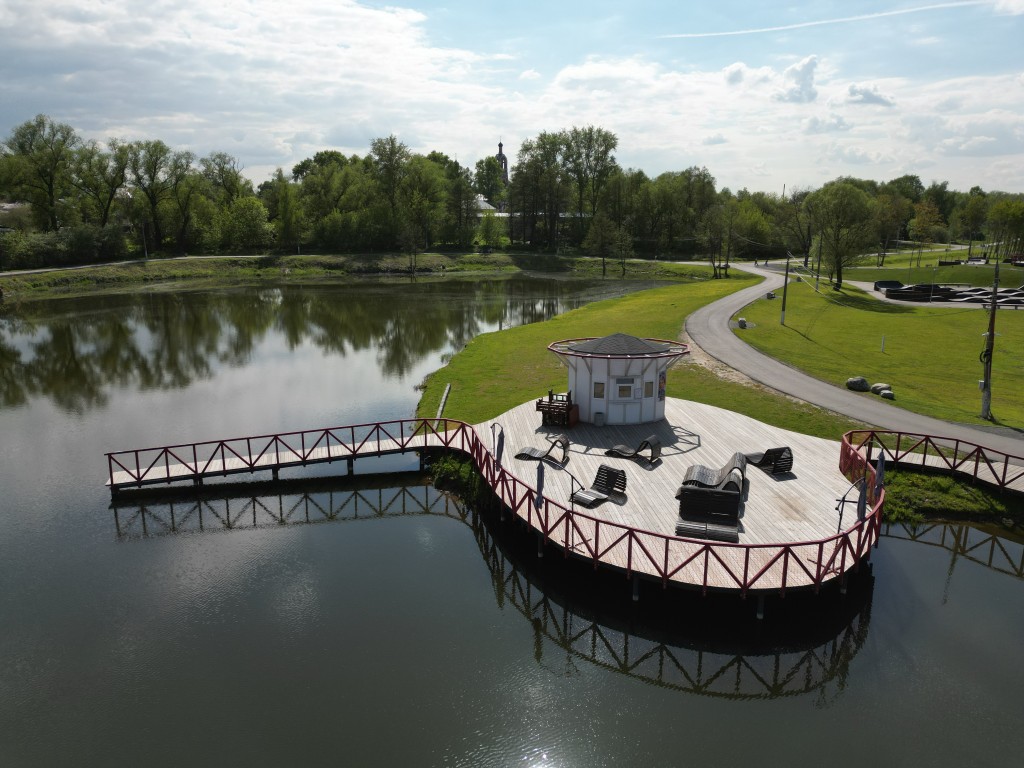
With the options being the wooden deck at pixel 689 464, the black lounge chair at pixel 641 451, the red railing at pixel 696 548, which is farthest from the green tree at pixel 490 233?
the black lounge chair at pixel 641 451

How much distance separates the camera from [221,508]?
24.9 metres

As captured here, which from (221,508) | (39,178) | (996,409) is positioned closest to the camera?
(221,508)

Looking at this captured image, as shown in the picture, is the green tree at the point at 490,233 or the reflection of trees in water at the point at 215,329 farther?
the green tree at the point at 490,233

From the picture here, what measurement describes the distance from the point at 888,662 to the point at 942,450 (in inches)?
542

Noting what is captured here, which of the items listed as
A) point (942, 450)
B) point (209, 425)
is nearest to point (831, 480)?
point (942, 450)

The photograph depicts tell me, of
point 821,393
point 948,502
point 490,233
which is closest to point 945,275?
point 821,393

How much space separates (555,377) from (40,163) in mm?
105329

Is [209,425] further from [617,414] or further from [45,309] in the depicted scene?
[45,309]

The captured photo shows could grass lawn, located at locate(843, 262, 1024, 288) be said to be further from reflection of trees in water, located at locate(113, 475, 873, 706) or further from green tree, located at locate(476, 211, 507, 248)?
reflection of trees in water, located at locate(113, 475, 873, 706)

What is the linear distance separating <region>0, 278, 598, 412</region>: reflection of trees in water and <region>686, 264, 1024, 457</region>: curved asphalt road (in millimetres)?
20076

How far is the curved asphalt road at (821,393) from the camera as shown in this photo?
27.7 metres

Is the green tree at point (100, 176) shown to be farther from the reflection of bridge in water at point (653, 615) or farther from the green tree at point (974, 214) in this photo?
the green tree at point (974, 214)

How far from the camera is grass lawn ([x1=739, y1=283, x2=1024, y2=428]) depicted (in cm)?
3397

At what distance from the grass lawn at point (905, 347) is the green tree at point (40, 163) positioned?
108196 millimetres
